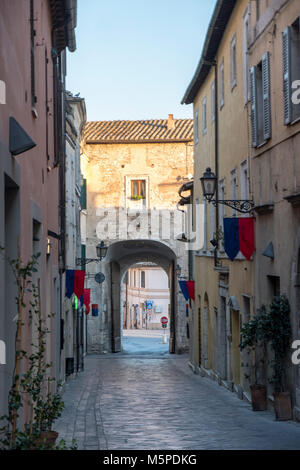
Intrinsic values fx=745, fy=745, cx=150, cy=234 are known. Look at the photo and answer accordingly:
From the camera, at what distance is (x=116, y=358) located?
117 feet

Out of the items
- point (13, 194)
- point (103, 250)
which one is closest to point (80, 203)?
point (103, 250)

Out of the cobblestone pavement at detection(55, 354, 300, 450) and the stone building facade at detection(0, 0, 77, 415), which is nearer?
the stone building facade at detection(0, 0, 77, 415)

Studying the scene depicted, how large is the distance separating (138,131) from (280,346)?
2654cm

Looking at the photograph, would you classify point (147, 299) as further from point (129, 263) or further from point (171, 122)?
point (171, 122)

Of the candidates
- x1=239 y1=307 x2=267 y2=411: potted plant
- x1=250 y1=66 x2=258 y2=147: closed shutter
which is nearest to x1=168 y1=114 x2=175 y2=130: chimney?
x1=250 y1=66 x2=258 y2=147: closed shutter

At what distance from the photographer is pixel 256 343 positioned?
1461 centimetres

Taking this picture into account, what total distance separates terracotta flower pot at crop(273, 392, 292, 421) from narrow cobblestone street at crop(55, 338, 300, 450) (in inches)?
8.3

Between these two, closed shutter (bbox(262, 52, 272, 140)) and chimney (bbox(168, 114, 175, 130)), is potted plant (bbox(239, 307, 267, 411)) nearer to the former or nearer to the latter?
closed shutter (bbox(262, 52, 272, 140))

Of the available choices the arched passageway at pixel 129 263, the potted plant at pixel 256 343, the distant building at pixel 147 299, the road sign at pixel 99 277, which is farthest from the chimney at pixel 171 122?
the distant building at pixel 147 299

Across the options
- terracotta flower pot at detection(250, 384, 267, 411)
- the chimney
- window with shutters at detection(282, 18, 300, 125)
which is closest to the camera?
window with shutters at detection(282, 18, 300, 125)

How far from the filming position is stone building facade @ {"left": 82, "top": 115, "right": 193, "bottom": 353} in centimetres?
3678

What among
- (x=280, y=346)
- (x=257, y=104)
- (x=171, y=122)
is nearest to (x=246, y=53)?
(x=257, y=104)

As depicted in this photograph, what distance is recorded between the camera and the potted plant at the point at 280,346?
12252 millimetres

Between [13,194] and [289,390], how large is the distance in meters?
6.78
